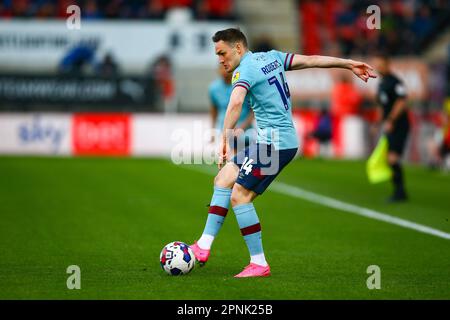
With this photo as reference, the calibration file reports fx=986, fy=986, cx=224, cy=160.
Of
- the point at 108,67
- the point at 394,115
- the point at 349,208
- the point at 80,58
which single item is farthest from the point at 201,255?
the point at 80,58

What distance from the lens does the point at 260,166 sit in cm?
834

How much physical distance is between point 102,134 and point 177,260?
19.4 meters

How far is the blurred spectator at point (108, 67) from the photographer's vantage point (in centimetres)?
2877

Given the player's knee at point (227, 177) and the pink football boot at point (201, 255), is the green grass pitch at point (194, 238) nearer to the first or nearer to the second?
the pink football boot at point (201, 255)

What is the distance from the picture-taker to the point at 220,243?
10.8m

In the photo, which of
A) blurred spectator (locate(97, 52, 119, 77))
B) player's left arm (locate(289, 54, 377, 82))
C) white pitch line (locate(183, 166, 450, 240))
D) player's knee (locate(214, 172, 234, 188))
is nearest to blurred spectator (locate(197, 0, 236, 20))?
blurred spectator (locate(97, 52, 119, 77))

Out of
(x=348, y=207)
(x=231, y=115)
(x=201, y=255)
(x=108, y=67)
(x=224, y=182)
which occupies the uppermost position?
(x=108, y=67)

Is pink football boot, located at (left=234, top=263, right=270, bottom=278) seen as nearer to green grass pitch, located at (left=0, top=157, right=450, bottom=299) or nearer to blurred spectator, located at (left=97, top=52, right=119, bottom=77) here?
green grass pitch, located at (left=0, top=157, right=450, bottom=299)

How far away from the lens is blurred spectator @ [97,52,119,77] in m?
28.8

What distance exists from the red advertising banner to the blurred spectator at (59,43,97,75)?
234 centimetres

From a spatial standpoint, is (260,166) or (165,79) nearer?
(260,166)

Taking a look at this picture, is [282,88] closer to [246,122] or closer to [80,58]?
[246,122]
